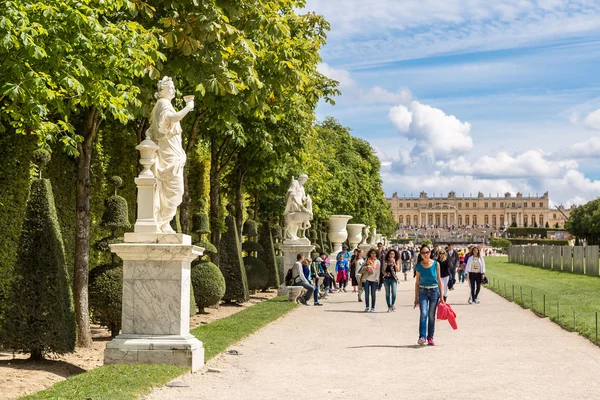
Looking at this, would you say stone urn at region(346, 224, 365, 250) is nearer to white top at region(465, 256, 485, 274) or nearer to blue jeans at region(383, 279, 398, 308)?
white top at region(465, 256, 485, 274)

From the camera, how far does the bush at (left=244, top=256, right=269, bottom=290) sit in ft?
82.7

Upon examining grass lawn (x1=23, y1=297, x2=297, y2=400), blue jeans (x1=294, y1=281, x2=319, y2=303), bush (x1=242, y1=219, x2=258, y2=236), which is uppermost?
bush (x1=242, y1=219, x2=258, y2=236)

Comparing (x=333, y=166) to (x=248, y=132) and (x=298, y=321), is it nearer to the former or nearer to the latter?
(x=248, y=132)

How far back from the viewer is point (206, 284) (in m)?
18.4

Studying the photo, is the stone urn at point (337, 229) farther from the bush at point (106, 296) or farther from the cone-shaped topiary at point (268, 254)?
the bush at point (106, 296)

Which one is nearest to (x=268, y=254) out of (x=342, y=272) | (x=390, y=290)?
(x=342, y=272)

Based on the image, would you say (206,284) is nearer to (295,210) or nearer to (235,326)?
(235,326)

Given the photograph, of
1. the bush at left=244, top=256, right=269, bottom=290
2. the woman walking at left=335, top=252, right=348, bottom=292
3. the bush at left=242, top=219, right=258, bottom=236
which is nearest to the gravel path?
the bush at left=244, top=256, right=269, bottom=290

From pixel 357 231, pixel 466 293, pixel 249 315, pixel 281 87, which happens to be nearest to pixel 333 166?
pixel 357 231

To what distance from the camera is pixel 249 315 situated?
1755 cm

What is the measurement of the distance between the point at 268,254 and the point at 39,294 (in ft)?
53.0

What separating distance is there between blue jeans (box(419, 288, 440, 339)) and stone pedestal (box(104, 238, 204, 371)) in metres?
3.96

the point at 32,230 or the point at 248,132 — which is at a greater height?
the point at 248,132

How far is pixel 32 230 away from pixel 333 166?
110ft
